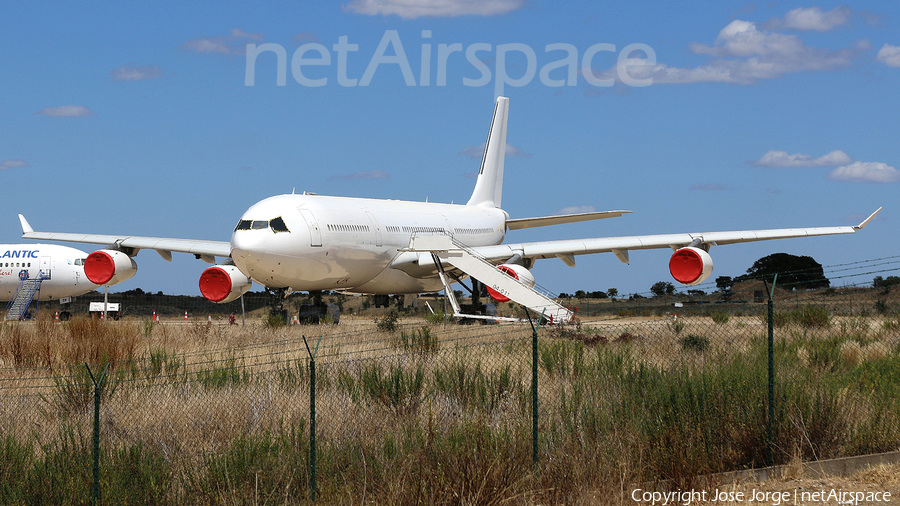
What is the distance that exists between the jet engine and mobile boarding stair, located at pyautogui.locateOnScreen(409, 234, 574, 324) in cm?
523

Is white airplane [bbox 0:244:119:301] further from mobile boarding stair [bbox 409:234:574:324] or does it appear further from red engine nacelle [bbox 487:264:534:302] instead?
red engine nacelle [bbox 487:264:534:302]

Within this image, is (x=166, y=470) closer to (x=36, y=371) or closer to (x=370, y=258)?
(x=36, y=371)

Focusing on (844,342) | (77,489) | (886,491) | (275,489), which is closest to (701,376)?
(886,491)

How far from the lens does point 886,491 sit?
8.56 metres

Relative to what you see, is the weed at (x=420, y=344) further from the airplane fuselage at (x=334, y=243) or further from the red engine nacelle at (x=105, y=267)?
the red engine nacelle at (x=105, y=267)

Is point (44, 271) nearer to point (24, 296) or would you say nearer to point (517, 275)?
point (24, 296)

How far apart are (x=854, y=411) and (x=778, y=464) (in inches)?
58.9

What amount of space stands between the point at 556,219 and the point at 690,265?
29.4ft

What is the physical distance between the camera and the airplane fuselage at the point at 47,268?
43125 mm

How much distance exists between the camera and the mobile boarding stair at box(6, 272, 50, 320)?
131 feet

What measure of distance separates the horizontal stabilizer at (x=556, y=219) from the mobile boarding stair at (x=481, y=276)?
6123 millimetres

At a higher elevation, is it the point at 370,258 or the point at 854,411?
the point at 370,258

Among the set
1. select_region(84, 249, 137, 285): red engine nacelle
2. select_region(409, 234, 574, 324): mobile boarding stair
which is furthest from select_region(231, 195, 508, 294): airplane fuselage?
select_region(84, 249, 137, 285): red engine nacelle

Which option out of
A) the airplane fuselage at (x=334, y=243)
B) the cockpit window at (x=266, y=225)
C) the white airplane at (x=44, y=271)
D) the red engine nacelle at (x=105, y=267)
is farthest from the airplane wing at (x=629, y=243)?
the white airplane at (x=44, y=271)
